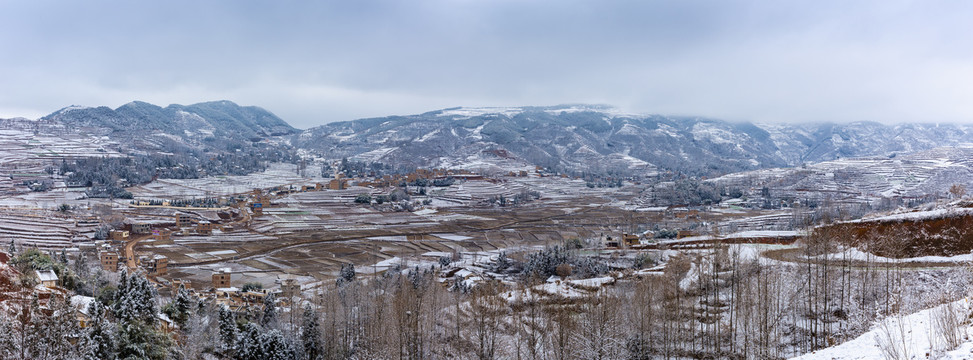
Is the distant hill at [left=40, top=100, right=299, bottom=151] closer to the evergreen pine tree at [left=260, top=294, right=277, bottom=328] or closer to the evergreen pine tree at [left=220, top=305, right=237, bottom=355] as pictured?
the evergreen pine tree at [left=260, top=294, right=277, bottom=328]

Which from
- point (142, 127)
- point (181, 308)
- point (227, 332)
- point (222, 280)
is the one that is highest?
point (142, 127)

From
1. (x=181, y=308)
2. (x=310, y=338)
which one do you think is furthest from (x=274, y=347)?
(x=181, y=308)

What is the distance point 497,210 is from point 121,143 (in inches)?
3815

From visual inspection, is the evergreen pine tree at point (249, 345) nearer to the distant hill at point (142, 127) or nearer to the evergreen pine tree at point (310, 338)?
the evergreen pine tree at point (310, 338)

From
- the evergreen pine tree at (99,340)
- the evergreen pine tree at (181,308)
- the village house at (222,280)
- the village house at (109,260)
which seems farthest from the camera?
the village house at (109,260)

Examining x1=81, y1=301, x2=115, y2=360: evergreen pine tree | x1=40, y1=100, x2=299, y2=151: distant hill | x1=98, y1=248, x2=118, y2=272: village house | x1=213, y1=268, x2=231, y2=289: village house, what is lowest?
x1=213, y1=268, x2=231, y2=289: village house

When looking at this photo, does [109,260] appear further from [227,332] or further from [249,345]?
[249,345]

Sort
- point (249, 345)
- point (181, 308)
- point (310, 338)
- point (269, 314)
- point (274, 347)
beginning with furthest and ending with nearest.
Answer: point (269, 314)
point (181, 308)
point (310, 338)
point (274, 347)
point (249, 345)

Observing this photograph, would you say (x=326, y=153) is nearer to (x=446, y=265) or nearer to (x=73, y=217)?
(x=73, y=217)

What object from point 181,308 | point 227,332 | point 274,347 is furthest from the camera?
point 181,308

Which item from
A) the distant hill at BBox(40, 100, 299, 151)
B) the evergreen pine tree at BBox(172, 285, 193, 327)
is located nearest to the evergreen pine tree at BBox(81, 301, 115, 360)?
the evergreen pine tree at BBox(172, 285, 193, 327)

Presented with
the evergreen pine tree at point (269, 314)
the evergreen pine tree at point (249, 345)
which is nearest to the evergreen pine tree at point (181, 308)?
the evergreen pine tree at point (249, 345)

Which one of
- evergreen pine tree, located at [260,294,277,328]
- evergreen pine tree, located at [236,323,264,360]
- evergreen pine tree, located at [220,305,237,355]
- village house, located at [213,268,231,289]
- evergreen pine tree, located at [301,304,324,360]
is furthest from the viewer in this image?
village house, located at [213,268,231,289]

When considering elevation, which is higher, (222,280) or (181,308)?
(181,308)
